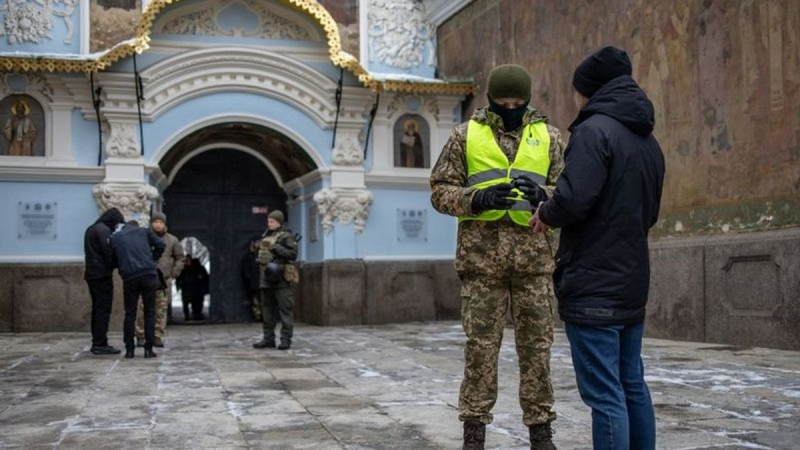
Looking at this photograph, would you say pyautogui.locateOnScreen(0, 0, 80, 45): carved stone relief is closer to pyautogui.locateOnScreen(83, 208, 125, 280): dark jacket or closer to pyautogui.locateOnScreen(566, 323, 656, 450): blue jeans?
pyautogui.locateOnScreen(83, 208, 125, 280): dark jacket

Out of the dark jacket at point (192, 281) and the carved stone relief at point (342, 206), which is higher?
the carved stone relief at point (342, 206)

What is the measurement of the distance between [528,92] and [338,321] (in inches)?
Answer: 455

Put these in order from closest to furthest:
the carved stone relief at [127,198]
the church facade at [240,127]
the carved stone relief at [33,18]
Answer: the church facade at [240,127], the carved stone relief at [127,198], the carved stone relief at [33,18]

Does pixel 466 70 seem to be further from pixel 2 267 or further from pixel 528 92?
pixel 528 92

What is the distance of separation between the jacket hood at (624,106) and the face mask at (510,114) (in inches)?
31.5

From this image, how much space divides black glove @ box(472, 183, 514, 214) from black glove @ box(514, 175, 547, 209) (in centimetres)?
17

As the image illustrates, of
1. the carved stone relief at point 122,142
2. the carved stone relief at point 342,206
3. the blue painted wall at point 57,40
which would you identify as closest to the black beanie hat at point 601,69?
the carved stone relief at point 342,206

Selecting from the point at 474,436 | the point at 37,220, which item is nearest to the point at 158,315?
the point at 37,220

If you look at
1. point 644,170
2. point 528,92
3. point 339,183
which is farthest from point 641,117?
point 339,183

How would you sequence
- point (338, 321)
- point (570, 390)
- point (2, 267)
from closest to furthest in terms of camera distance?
1. point (570, 390)
2. point (2, 267)
3. point (338, 321)

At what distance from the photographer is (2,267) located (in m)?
14.4

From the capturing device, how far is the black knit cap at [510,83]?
456cm

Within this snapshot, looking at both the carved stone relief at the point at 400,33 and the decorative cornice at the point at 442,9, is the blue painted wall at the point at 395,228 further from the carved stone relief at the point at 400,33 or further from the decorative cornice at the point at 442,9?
the decorative cornice at the point at 442,9

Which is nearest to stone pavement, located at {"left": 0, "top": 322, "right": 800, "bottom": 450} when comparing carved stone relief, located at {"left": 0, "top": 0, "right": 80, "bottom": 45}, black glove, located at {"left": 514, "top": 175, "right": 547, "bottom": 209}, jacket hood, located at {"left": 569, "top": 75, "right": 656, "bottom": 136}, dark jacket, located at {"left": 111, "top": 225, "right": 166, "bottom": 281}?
dark jacket, located at {"left": 111, "top": 225, "right": 166, "bottom": 281}
